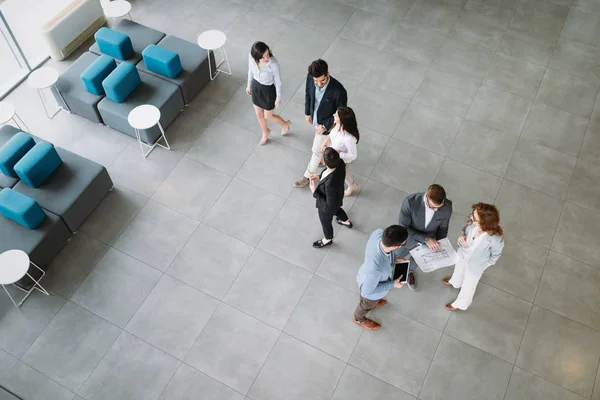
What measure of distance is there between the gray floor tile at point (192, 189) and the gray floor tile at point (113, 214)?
0.29 m

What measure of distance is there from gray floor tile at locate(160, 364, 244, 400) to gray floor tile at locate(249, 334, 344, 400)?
0.26 metres

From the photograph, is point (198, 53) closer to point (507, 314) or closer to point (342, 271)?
point (342, 271)

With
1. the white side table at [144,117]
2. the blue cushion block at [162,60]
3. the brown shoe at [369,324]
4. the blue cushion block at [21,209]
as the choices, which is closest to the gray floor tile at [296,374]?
the brown shoe at [369,324]

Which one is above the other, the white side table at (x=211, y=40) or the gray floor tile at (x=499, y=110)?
the white side table at (x=211, y=40)

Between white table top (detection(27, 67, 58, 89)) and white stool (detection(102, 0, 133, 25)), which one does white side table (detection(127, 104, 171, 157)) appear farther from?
white stool (detection(102, 0, 133, 25))

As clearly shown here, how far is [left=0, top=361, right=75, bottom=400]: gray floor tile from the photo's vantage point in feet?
18.0

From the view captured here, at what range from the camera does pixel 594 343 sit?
19.0 feet

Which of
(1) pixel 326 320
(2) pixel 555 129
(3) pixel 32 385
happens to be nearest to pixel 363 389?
(1) pixel 326 320

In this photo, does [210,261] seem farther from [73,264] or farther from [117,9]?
[117,9]

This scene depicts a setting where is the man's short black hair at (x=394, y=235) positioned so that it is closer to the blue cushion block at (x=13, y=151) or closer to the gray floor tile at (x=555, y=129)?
the gray floor tile at (x=555, y=129)

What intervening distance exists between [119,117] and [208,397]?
150 inches

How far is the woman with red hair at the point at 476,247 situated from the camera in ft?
15.3

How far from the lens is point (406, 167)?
23.4 ft

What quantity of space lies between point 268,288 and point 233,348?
2.53ft
